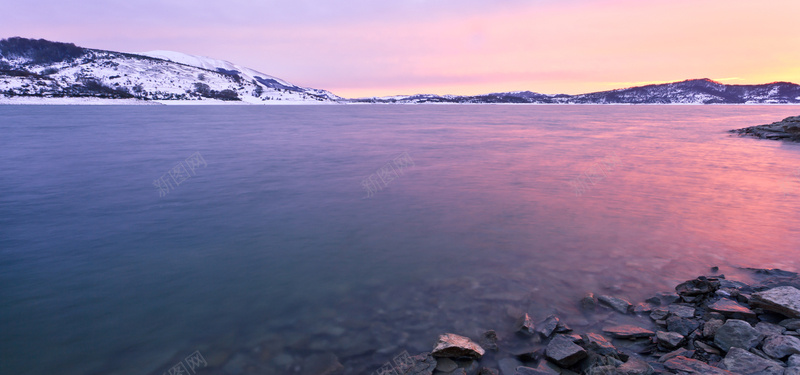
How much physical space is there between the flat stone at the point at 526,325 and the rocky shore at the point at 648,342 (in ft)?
0.05

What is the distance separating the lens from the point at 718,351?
16.1 feet

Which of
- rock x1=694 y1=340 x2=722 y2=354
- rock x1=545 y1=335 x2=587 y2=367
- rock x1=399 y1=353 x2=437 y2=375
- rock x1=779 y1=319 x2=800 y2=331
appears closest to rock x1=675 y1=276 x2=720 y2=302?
rock x1=779 y1=319 x2=800 y2=331

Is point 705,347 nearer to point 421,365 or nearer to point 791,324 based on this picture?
point 791,324

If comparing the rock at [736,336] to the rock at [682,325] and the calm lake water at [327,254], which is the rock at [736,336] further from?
the calm lake water at [327,254]

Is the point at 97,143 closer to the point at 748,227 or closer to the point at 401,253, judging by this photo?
the point at 401,253

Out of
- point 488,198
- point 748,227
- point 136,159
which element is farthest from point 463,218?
point 136,159

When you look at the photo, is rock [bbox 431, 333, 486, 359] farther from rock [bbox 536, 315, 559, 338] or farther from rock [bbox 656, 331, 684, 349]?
rock [bbox 656, 331, 684, 349]

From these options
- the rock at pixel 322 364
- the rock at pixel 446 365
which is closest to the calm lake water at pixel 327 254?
the rock at pixel 322 364

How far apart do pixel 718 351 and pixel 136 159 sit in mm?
26832

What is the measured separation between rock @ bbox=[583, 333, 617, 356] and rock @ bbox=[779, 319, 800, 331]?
245 cm

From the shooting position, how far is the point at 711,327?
5.32 meters

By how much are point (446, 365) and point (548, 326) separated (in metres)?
1.76

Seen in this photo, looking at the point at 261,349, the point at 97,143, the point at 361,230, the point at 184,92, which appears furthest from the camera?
the point at 184,92

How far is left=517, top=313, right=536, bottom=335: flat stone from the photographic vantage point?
5579mm
